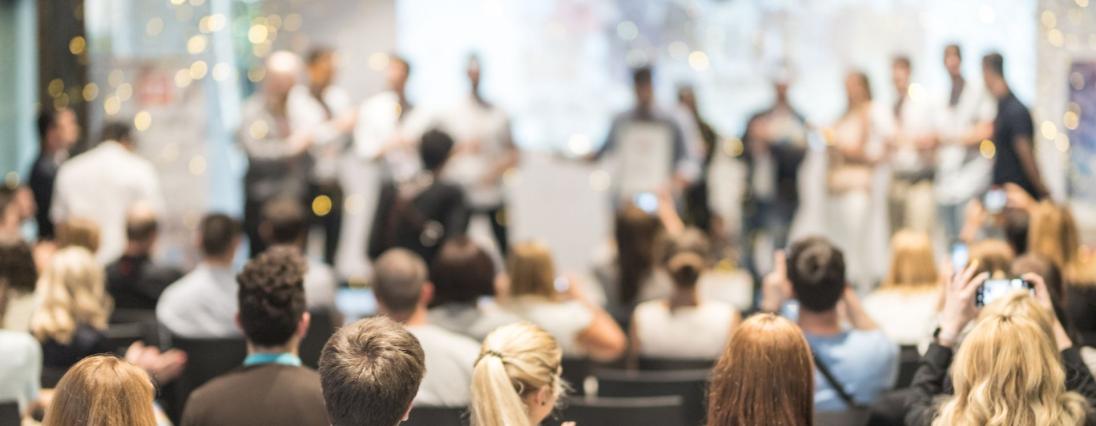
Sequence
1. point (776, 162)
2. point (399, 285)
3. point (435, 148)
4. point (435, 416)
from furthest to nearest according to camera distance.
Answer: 1. point (776, 162)
2. point (435, 148)
3. point (399, 285)
4. point (435, 416)

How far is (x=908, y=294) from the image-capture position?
586cm

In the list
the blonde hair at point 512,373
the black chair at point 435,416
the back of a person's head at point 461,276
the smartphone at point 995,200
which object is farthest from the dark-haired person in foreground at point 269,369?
the smartphone at point 995,200

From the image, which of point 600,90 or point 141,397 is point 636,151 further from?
point 141,397

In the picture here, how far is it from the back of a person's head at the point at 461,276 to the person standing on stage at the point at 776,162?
5382mm

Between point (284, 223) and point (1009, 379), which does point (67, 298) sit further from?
point (1009, 379)

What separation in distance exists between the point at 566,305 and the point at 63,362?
1.98 m

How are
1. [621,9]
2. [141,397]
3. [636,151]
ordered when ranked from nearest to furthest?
[141,397] → [636,151] → [621,9]

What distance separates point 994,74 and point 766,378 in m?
6.77

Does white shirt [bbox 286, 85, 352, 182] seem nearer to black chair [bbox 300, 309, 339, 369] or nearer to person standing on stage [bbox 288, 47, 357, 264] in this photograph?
person standing on stage [bbox 288, 47, 357, 264]

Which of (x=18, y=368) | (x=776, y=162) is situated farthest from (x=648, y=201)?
(x=18, y=368)

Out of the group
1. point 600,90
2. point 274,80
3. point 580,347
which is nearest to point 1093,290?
point 580,347

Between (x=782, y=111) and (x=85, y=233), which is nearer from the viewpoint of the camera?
(x=85, y=233)

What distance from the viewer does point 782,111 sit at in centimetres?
1053

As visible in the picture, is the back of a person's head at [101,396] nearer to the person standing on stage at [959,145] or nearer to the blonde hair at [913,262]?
the blonde hair at [913,262]
